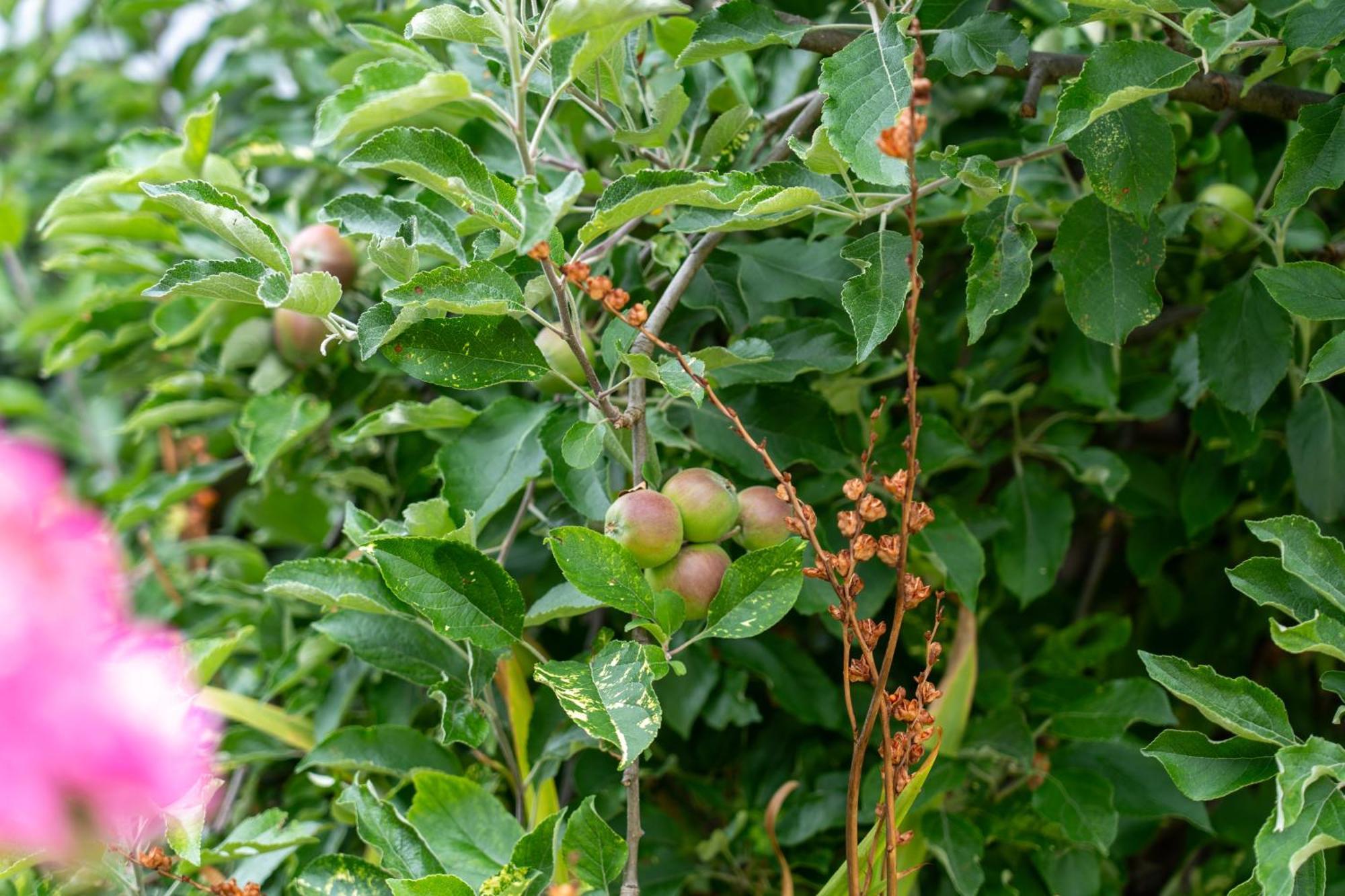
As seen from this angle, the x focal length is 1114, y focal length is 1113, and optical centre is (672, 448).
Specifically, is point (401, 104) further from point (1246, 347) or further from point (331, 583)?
point (1246, 347)

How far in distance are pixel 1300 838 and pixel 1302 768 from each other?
39 mm

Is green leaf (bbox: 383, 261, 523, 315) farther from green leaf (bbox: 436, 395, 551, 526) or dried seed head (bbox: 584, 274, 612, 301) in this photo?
green leaf (bbox: 436, 395, 551, 526)

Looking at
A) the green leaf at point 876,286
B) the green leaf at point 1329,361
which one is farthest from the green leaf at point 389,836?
the green leaf at point 1329,361

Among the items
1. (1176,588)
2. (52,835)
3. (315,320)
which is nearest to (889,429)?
(1176,588)

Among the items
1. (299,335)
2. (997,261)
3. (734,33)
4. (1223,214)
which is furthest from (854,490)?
(299,335)

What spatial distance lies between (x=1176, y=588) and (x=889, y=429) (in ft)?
1.39

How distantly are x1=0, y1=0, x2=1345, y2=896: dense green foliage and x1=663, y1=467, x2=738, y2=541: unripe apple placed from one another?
49 millimetres

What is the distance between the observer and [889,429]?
1.04 metres

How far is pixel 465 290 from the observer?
0.66m

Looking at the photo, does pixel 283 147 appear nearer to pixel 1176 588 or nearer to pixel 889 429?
pixel 889 429

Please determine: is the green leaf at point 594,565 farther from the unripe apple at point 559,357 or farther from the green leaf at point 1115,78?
the green leaf at point 1115,78

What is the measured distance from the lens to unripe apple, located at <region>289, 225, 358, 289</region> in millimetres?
1045

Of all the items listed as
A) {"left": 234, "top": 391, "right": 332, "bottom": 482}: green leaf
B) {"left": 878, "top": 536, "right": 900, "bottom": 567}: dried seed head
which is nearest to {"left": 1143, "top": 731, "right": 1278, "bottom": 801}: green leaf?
{"left": 878, "top": 536, "right": 900, "bottom": 567}: dried seed head

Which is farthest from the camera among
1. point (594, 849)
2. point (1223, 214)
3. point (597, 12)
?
point (1223, 214)
